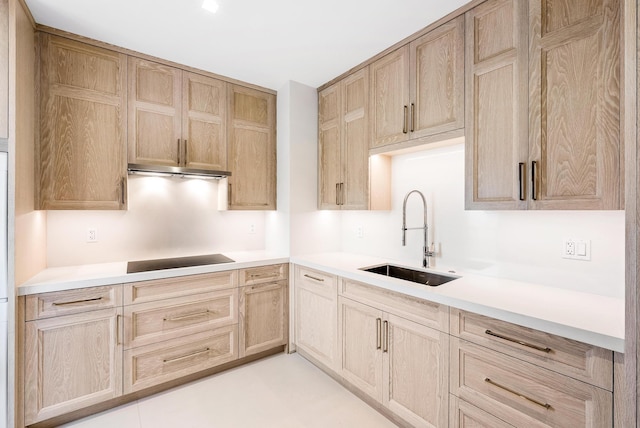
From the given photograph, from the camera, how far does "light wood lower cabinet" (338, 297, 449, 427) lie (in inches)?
63.8

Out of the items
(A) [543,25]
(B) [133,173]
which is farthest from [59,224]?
(A) [543,25]

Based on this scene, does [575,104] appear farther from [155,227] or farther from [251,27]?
[155,227]

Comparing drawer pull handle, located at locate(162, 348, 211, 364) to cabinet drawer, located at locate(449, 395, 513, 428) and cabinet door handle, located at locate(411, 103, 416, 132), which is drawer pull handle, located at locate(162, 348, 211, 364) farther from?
cabinet door handle, located at locate(411, 103, 416, 132)

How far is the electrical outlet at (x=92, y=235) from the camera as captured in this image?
236cm

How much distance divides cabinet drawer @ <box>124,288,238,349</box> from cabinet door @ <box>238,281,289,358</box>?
0.35 feet

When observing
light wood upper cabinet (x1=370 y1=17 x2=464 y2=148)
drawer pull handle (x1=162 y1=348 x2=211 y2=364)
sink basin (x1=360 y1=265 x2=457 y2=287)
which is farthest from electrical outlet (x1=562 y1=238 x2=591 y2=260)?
drawer pull handle (x1=162 y1=348 x2=211 y2=364)

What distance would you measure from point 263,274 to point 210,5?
1967mm

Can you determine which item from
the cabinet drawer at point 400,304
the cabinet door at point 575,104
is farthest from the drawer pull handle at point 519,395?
the cabinet door at point 575,104

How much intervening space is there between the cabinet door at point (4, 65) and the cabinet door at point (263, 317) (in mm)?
1771

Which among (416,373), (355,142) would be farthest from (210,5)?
(416,373)

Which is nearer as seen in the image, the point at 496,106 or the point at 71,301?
the point at 496,106

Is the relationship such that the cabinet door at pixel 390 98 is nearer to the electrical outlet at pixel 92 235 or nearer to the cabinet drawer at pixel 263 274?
the cabinet drawer at pixel 263 274

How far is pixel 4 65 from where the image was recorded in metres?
1.60

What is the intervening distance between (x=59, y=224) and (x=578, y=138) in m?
3.28
